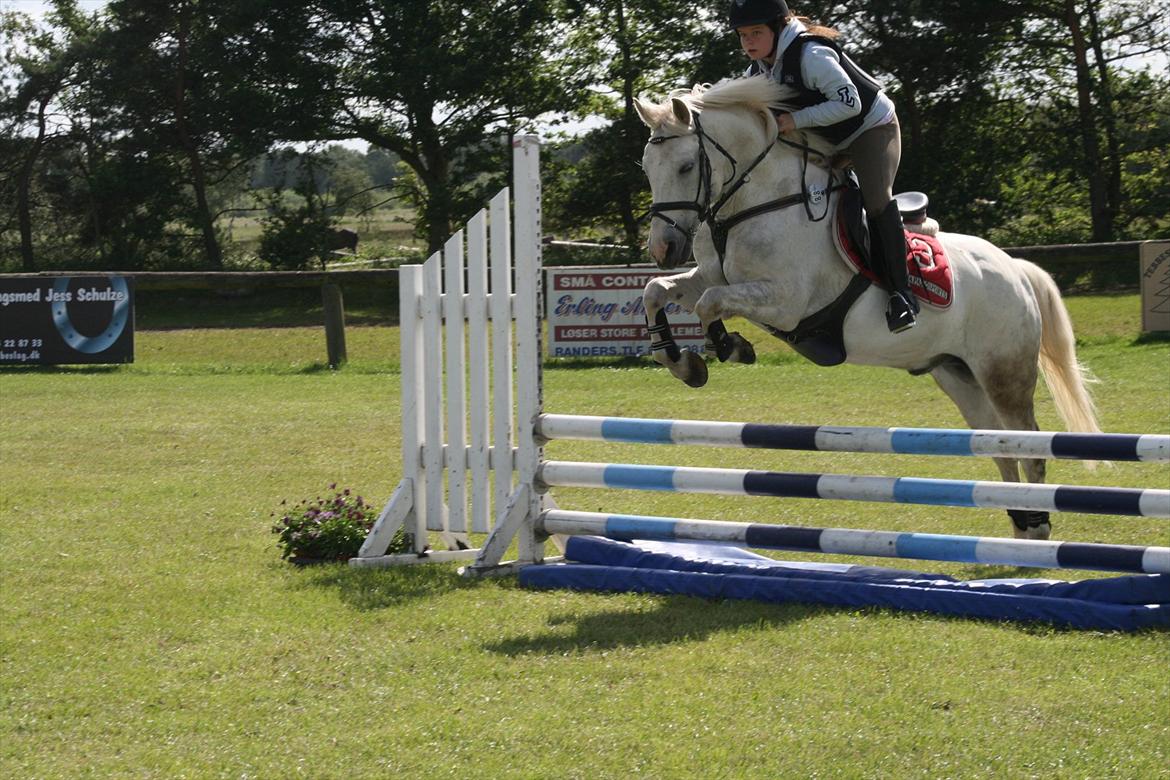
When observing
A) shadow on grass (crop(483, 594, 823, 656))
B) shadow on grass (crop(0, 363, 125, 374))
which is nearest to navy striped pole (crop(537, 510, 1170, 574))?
shadow on grass (crop(483, 594, 823, 656))

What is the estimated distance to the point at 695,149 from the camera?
4535mm

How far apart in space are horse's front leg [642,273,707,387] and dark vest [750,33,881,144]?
29.7 inches

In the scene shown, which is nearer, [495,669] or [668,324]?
[495,669]

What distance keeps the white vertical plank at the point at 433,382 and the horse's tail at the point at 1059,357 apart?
2615mm

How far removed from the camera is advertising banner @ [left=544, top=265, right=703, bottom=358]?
14.0 m

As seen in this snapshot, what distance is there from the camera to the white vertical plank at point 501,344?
5227 millimetres

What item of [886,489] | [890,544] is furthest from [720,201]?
[890,544]

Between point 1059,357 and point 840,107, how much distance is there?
1.95 metres

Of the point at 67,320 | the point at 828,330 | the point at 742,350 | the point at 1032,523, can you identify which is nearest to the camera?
the point at 742,350

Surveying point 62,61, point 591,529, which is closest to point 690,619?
point 591,529

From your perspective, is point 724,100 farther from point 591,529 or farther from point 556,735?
point 556,735

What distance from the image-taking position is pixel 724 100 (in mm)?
4656

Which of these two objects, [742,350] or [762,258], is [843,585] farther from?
[762,258]

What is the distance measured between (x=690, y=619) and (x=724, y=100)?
1872 mm
